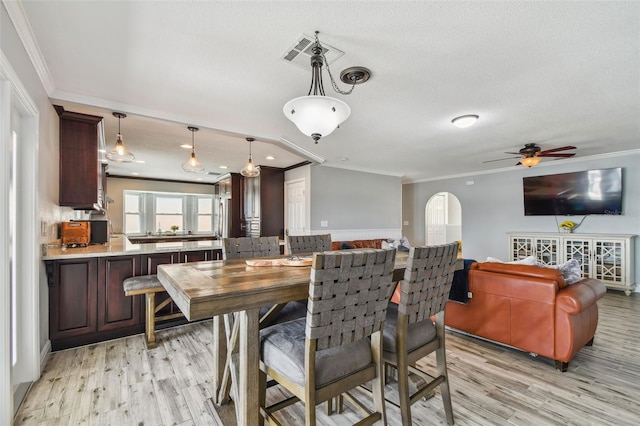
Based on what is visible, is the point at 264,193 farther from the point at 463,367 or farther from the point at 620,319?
the point at 620,319

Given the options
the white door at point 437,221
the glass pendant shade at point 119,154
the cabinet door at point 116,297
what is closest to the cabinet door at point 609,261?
the white door at point 437,221

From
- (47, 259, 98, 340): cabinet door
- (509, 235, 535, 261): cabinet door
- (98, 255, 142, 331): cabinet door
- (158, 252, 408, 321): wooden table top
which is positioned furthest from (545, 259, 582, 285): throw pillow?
(47, 259, 98, 340): cabinet door

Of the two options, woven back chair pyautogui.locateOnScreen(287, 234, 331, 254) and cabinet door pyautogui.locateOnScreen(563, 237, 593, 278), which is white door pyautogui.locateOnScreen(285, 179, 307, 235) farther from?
cabinet door pyautogui.locateOnScreen(563, 237, 593, 278)

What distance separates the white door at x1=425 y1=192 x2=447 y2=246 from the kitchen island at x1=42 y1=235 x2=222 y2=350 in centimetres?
739

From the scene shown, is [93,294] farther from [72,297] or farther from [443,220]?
[443,220]

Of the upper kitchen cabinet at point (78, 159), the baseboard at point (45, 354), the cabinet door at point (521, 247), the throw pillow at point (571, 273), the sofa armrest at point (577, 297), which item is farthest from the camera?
the cabinet door at point (521, 247)

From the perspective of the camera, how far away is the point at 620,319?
3.56 meters

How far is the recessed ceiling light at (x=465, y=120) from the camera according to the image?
3176 mm

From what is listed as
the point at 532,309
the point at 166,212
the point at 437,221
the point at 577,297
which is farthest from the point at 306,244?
the point at 437,221

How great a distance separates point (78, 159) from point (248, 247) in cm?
229

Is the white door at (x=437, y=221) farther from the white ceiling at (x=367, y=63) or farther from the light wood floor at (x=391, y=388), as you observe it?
the light wood floor at (x=391, y=388)

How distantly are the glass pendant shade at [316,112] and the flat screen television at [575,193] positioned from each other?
226 inches

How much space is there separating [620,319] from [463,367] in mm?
2751

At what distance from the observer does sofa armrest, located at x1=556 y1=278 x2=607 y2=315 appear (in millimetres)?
2242
